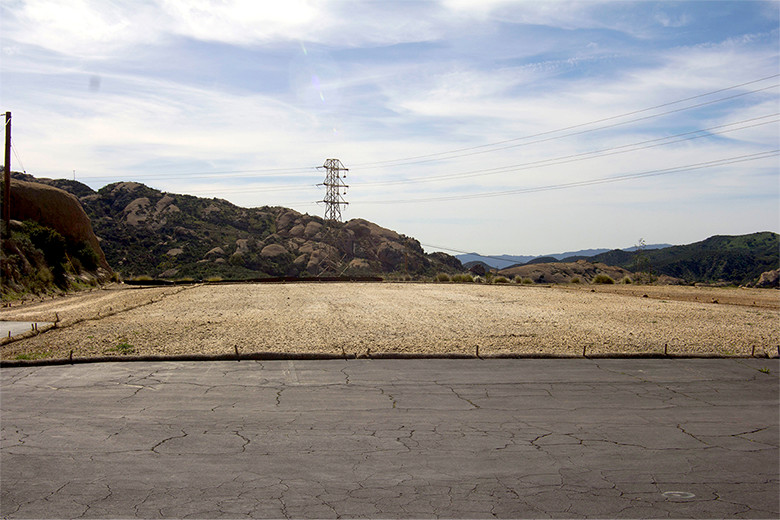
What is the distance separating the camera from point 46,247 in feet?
110

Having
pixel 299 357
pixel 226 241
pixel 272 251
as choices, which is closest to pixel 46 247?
pixel 299 357

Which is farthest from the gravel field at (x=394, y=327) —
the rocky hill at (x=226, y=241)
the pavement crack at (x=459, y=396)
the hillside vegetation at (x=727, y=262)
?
the hillside vegetation at (x=727, y=262)

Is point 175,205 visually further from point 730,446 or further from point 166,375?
point 730,446

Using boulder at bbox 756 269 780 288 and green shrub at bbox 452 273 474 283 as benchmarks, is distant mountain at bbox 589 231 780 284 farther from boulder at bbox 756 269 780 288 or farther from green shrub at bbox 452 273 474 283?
green shrub at bbox 452 273 474 283

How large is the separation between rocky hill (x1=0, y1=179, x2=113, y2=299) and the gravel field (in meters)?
4.65

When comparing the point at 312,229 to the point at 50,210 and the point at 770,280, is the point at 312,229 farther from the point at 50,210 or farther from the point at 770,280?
the point at 770,280

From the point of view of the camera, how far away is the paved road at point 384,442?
18.1ft

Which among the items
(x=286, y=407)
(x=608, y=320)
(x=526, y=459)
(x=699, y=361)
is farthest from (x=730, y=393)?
(x=608, y=320)

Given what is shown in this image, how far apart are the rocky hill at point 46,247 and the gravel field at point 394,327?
4.65 meters

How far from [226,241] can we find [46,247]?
53444mm

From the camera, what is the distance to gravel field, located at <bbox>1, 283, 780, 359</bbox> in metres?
12.7

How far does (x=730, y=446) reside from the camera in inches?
283

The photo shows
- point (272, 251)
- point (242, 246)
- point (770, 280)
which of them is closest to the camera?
point (770, 280)

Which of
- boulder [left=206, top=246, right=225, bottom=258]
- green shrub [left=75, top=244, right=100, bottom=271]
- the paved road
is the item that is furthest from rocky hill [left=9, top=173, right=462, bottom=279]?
A: the paved road
